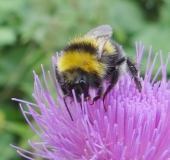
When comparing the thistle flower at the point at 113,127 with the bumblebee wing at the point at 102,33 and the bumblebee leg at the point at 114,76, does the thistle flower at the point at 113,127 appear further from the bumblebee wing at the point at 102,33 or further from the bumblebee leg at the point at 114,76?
the bumblebee wing at the point at 102,33

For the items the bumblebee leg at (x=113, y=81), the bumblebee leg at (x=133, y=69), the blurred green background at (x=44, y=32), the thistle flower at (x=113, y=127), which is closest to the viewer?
the thistle flower at (x=113, y=127)

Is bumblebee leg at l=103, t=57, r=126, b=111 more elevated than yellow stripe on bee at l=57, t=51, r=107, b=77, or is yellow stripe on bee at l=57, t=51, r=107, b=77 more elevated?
yellow stripe on bee at l=57, t=51, r=107, b=77

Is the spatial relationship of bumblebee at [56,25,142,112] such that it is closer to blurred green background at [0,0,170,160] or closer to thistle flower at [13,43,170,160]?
thistle flower at [13,43,170,160]

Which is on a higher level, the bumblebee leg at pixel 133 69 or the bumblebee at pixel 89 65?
the bumblebee at pixel 89 65

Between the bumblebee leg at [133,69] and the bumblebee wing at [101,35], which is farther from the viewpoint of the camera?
the bumblebee leg at [133,69]

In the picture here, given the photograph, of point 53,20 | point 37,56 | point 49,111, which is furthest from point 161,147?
point 37,56

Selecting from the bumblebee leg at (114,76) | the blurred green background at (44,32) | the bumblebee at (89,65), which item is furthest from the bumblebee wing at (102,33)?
the blurred green background at (44,32)

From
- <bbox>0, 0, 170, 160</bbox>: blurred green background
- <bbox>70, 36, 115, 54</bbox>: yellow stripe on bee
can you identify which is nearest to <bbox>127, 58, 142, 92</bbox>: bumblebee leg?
<bbox>70, 36, 115, 54</bbox>: yellow stripe on bee

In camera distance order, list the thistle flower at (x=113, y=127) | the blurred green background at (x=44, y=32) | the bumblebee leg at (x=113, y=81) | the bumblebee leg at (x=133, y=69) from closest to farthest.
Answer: the thistle flower at (x=113, y=127) → the bumblebee leg at (x=113, y=81) → the bumblebee leg at (x=133, y=69) → the blurred green background at (x=44, y=32)
